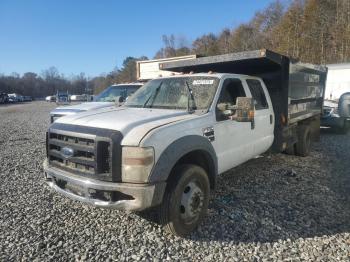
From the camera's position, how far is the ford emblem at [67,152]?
11.0 ft

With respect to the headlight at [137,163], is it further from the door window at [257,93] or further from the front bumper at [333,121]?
the front bumper at [333,121]

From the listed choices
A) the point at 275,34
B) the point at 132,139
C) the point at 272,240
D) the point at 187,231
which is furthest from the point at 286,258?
the point at 275,34

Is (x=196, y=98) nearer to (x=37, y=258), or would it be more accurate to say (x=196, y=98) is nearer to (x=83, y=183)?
(x=83, y=183)

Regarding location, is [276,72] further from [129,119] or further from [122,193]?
[122,193]

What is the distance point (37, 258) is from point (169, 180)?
5.19 ft

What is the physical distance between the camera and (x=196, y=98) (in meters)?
4.23

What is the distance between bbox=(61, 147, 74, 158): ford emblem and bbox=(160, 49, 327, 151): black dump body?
3270 mm

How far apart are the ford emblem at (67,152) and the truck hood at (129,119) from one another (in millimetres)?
318

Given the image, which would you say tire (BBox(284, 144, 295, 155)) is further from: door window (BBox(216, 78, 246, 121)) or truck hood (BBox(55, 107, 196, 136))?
truck hood (BBox(55, 107, 196, 136))

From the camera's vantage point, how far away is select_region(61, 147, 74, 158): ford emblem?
11.0ft

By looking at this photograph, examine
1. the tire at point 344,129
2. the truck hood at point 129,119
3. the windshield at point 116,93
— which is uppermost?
the windshield at point 116,93

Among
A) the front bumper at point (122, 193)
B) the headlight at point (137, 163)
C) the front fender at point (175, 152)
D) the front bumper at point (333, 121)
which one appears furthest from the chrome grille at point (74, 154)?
the front bumper at point (333, 121)

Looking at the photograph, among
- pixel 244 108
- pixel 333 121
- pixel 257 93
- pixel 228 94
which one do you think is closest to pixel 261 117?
pixel 257 93

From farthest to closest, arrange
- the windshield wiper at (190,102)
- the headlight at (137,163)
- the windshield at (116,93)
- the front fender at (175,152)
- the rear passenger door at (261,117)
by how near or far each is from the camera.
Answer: the windshield at (116,93), the rear passenger door at (261,117), the windshield wiper at (190,102), the front fender at (175,152), the headlight at (137,163)
